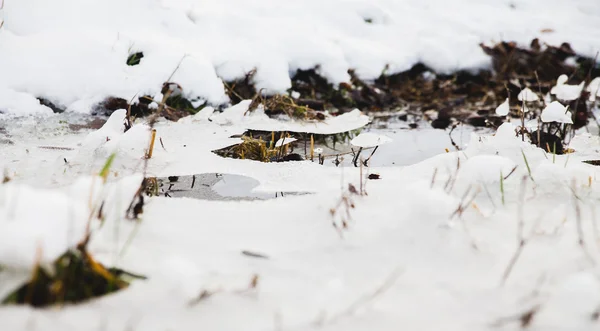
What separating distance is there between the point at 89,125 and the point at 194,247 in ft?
6.31

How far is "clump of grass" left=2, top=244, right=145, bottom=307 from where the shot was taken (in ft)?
2.99

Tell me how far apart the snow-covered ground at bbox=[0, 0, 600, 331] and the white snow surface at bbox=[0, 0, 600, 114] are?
21 mm

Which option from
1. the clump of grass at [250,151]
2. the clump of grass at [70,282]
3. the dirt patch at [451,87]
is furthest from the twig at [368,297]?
the dirt patch at [451,87]

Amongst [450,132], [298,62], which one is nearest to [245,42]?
[298,62]

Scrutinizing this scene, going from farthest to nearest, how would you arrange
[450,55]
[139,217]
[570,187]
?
[450,55], [570,187], [139,217]

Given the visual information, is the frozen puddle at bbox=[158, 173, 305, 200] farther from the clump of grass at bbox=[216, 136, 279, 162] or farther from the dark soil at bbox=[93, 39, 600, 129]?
the dark soil at bbox=[93, 39, 600, 129]

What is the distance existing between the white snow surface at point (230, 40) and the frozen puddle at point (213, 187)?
A: 1.25m

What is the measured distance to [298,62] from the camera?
3.98m

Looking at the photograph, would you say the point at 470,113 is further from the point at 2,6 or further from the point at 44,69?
the point at 2,6

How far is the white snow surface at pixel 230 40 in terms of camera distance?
3143 millimetres

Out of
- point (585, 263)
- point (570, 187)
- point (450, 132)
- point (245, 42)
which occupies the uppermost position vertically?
point (245, 42)

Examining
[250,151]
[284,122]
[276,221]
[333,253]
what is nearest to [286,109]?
[284,122]

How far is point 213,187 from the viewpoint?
1.95 metres

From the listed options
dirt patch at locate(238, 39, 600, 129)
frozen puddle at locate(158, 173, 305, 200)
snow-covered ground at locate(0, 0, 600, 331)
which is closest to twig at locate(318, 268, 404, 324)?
snow-covered ground at locate(0, 0, 600, 331)
